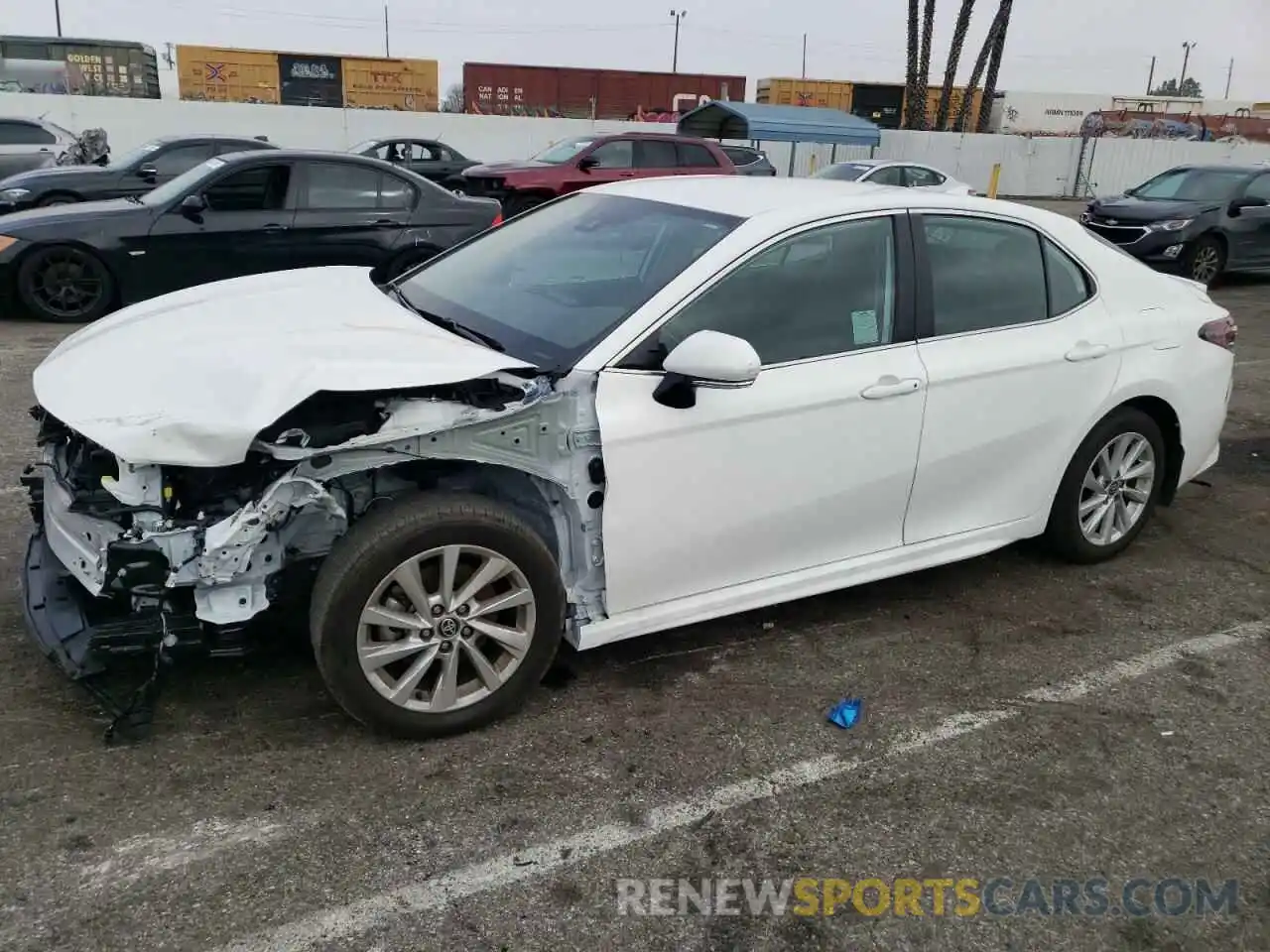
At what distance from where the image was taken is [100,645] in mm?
2748

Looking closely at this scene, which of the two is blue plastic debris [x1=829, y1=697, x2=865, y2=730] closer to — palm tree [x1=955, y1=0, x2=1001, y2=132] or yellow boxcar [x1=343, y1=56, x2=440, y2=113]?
palm tree [x1=955, y1=0, x2=1001, y2=132]

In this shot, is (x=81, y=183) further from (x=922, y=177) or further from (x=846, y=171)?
(x=922, y=177)

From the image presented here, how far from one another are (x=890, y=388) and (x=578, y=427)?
45.6 inches

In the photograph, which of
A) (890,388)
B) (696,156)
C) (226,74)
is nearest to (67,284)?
(890,388)

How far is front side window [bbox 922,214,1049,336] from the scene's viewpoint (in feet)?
12.4

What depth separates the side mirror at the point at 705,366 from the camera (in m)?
2.97

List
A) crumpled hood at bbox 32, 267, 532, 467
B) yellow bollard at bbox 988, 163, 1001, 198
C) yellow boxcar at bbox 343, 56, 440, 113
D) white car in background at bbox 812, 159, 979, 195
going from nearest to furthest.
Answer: crumpled hood at bbox 32, 267, 532, 467 < white car in background at bbox 812, 159, 979, 195 < yellow bollard at bbox 988, 163, 1001, 198 < yellow boxcar at bbox 343, 56, 440, 113

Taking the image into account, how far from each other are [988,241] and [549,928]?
2.96m

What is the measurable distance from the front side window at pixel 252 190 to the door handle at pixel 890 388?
6.80 m

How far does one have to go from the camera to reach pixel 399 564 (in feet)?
9.37

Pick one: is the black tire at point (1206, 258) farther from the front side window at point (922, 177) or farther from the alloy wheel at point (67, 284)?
the alloy wheel at point (67, 284)

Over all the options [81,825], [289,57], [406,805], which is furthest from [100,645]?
[289,57]

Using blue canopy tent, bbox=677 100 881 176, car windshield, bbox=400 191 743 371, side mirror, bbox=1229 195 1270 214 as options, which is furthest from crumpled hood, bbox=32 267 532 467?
blue canopy tent, bbox=677 100 881 176

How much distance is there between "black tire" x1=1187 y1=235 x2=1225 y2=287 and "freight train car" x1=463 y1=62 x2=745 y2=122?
3313 cm
